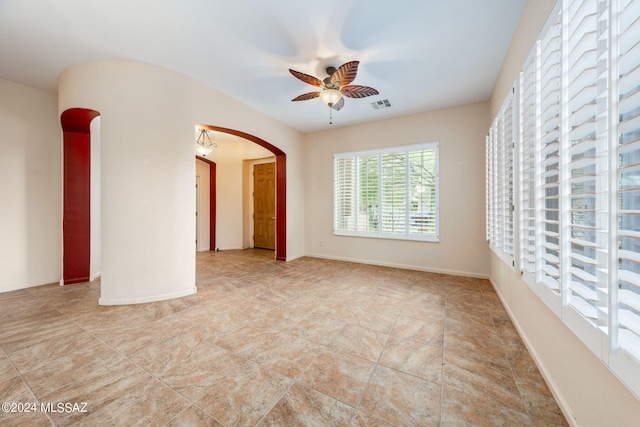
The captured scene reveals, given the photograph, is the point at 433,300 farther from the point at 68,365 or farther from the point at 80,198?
the point at 80,198

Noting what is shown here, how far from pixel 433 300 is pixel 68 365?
3.67 m

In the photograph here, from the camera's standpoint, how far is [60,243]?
12.6ft

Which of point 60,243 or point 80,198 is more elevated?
point 80,198

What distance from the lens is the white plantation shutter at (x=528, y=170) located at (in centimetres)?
183

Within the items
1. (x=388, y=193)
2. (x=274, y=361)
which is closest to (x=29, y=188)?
(x=274, y=361)

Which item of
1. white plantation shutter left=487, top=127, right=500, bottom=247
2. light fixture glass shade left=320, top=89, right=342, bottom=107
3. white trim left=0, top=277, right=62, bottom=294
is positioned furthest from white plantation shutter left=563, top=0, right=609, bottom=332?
white trim left=0, top=277, right=62, bottom=294

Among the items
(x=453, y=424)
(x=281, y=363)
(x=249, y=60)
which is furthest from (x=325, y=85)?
(x=453, y=424)

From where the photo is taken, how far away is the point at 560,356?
1.47m

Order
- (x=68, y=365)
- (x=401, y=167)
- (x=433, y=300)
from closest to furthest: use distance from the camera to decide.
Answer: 1. (x=68, y=365)
2. (x=433, y=300)
3. (x=401, y=167)

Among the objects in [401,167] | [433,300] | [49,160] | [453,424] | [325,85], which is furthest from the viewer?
[401,167]

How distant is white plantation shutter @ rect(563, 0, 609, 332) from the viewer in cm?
100

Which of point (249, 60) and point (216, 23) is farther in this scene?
point (249, 60)

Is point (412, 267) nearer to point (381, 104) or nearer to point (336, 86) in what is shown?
point (381, 104)

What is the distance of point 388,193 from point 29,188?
234 inches
